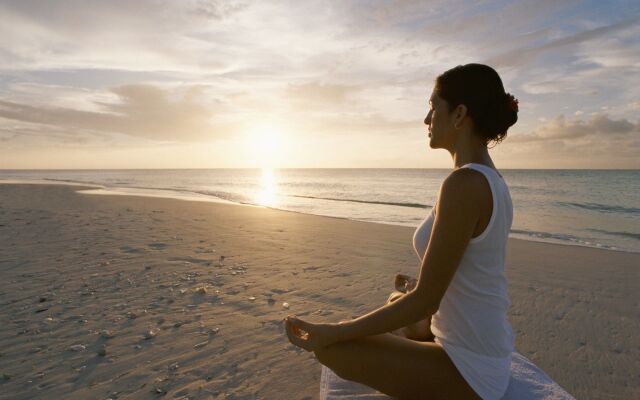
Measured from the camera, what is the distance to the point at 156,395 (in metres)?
3.31

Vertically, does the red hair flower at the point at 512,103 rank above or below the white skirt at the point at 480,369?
above

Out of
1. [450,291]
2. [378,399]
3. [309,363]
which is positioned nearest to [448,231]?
[450,291]

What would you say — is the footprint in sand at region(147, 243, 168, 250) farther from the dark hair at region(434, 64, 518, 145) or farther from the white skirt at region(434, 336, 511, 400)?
the dark hair at region(434, 64, 518, 145)

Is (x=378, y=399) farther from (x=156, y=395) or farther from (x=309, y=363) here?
(x=156, y=395)

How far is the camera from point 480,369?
213cm

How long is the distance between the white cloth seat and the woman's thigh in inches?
26.0

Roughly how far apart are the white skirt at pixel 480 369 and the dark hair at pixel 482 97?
1.24 metres

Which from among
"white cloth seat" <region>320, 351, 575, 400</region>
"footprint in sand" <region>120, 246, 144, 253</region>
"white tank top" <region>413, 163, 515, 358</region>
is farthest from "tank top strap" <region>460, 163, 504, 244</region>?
"footprint in sand" <region>120, 246, 144, 253</region>

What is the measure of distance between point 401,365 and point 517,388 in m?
1.20

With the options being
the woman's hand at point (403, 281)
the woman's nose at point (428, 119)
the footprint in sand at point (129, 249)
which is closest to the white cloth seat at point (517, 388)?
the woman's hand at point (403, 281)

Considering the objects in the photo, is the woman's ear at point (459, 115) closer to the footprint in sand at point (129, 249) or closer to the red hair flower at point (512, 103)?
the red hair flower at point (512, 103)

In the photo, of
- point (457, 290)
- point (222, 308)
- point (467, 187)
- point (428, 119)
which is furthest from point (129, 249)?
point (467, 187)

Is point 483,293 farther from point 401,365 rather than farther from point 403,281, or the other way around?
point 403,281

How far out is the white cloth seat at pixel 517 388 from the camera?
9.05ft
